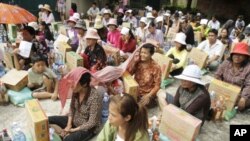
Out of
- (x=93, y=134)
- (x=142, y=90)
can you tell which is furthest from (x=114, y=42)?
(x=93, y=134)

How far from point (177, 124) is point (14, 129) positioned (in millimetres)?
1898

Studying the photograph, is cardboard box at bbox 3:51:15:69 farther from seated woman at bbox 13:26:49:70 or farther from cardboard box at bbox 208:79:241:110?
cardboard box at bbox 208:79:241:110

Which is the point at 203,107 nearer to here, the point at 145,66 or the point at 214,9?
the point at 145,66

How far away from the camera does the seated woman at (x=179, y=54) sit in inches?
215

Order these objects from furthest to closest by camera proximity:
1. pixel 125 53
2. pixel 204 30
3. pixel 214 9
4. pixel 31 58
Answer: pixel 214 9
pixel 204 30
pixel 125 53
pixel 31 58

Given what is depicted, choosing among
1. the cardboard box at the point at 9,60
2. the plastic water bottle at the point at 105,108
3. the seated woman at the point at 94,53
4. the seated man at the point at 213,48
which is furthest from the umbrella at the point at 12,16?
the seated man at the point at 213,48

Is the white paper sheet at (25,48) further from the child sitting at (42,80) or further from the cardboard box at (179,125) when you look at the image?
the cardboard box at (179,125)

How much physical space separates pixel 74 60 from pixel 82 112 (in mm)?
1981

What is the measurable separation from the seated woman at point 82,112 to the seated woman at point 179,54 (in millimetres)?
2691

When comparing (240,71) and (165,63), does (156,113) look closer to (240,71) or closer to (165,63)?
(165,63)

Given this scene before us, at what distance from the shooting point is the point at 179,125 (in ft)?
10.1

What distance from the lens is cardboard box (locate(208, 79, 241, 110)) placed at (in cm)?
409

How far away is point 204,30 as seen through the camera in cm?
986

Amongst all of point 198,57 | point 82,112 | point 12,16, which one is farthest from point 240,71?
point 12,16
